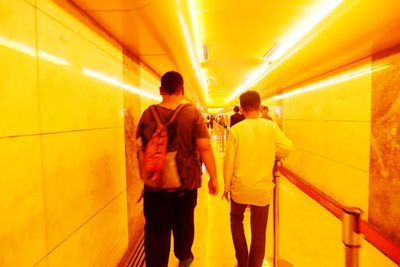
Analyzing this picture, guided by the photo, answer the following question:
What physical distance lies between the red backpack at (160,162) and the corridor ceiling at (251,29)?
86 centimetres

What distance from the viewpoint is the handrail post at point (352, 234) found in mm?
974

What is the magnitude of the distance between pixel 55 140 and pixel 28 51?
1.54 feet

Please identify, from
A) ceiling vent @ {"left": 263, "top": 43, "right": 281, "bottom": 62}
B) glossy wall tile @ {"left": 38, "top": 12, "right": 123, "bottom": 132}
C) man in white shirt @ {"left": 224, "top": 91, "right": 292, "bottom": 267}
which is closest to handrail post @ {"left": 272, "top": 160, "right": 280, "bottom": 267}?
man in white shirt @ {"left": 224, "top": 91, "right": 292, "bottom": 267}

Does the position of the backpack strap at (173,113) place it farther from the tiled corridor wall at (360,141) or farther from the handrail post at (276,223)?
the tiled corridor wall at (360,141)

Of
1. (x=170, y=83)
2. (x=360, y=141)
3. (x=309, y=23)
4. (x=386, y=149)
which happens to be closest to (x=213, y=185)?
(x=170, y=83)

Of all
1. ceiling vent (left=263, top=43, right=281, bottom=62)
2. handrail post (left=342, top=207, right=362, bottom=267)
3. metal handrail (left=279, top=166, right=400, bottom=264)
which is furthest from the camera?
ceiling vent (left=263, top=43, right=281, bottom=62)

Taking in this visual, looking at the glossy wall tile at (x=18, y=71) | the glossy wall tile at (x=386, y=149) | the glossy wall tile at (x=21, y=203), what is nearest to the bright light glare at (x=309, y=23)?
the glossy wall tile at (x=386, y=149)

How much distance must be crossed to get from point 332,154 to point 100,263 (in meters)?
3.58

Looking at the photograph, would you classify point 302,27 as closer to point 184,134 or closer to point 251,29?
point 251,29

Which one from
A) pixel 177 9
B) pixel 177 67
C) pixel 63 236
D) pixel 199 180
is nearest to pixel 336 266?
pixel 199 180

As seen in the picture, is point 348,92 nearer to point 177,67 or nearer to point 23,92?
point 177,67

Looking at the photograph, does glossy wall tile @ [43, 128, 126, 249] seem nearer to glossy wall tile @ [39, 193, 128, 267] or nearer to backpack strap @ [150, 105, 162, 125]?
glossy wall tile @ [39, 193, 128, 267]

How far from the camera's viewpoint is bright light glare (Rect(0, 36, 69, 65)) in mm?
999

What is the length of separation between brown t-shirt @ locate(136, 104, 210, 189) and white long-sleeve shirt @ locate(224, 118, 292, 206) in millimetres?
287
